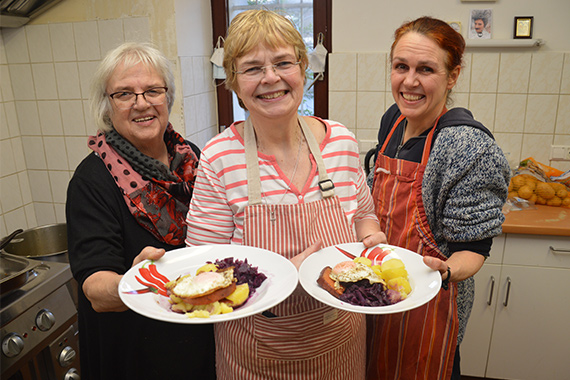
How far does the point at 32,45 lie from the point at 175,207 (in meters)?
1.60

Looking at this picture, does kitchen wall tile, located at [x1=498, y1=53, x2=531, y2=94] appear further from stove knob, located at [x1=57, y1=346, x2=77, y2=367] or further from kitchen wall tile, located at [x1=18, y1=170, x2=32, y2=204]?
kitchen wall tile, located at [x1=18, y1=170, x2=32, y2=204]

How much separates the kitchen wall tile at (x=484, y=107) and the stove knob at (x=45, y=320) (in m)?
2.16

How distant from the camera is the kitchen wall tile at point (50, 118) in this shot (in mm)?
2352

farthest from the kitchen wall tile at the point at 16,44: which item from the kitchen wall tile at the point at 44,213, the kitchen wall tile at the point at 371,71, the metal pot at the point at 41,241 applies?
the kitchen wall tile at the point at 371,71

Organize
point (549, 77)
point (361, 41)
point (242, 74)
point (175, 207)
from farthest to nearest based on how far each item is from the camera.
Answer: point (361, 41)
point (549, 77)
point (175, 207)
point (242, 74)

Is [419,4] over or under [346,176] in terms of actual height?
over

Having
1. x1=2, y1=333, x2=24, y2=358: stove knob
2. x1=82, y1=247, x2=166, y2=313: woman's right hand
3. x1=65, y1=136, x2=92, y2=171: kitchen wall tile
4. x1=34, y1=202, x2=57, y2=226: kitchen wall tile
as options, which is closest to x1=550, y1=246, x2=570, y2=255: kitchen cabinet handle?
x1=82, y1=247, x2=166, y2=313: woman's right hand

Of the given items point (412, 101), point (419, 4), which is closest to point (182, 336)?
point (412, 101)

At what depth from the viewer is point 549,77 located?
2215 millimetres

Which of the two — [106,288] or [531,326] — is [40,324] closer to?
[106,288]

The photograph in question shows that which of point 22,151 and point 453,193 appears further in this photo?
point 22,151

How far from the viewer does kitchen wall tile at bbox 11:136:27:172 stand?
2414 mm

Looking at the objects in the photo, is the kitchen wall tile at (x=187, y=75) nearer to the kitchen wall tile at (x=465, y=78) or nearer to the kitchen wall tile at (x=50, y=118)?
the kitchen wall tile at (x=50, y=118)

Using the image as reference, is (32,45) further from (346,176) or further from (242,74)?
(346,176)
